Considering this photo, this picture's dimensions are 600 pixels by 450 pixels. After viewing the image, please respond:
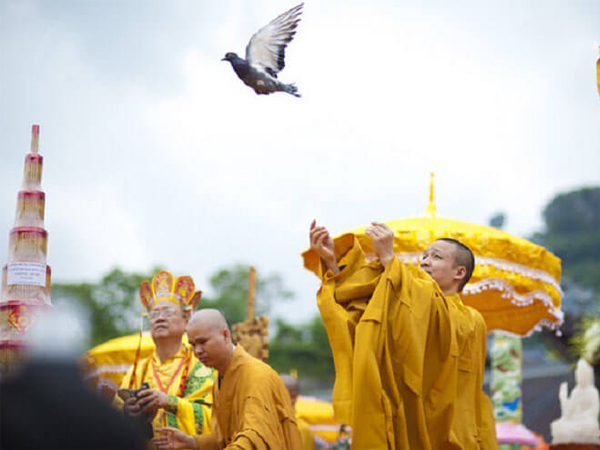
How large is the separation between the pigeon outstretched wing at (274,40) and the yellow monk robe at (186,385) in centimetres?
232

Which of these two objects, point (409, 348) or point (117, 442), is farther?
point (409, 348)

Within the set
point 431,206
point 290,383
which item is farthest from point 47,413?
point 290,383

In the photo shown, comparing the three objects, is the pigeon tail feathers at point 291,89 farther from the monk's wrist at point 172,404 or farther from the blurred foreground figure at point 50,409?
A: the blurred foreground figure at point 50,409

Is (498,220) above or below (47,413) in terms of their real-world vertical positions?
above

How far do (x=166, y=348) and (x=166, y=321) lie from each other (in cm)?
19

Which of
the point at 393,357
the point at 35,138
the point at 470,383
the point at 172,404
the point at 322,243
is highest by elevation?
the point at 35,138

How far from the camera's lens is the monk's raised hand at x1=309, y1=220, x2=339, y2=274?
4141 millimetres

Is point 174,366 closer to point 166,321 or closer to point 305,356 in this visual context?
point 166,321

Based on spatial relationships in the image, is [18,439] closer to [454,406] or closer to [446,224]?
[454,406]

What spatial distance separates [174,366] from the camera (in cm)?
609

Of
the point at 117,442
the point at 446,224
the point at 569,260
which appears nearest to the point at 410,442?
the point at 117,442

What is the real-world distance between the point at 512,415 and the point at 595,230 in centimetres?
4115

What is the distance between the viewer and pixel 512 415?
1193 centimetres

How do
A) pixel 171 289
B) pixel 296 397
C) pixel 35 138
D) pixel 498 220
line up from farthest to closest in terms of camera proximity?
pixel 498 220 < pixel 296 397 < pixel 171 289 < pixel 35 138
